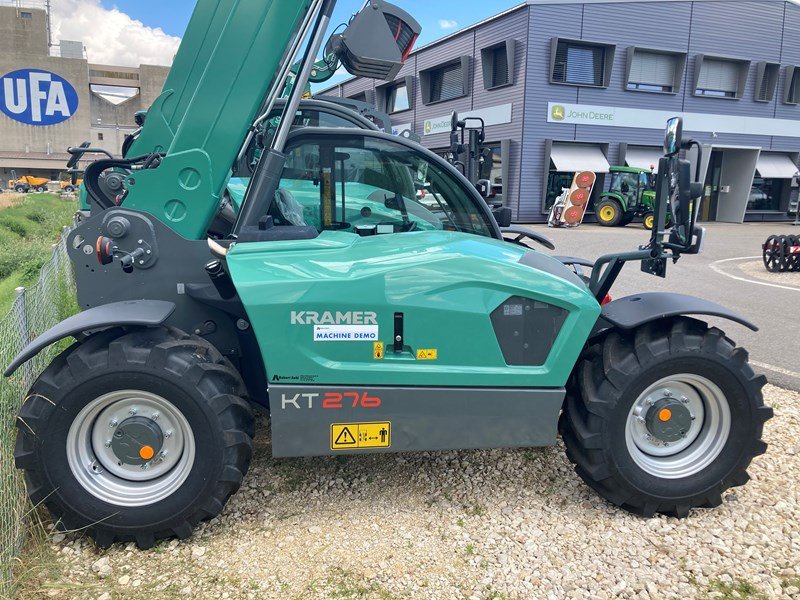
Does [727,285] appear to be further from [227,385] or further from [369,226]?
[227,385]

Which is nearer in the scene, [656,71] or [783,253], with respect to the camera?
[783,253]

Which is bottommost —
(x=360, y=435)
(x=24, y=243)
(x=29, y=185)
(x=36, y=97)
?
(x=29, y=185)

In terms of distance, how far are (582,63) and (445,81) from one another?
7.10 metres

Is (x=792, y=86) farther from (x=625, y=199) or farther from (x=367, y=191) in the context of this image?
(x=367, y=191)

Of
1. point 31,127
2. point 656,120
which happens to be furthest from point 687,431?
point 31,127

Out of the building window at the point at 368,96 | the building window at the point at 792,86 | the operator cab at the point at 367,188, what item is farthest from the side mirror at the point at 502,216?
the building window at the point at 368,96

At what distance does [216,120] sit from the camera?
343 cm

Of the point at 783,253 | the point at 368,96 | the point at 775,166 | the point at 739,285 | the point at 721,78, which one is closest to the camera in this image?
the point at 739,285

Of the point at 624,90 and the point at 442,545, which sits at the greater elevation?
the point at 624,90

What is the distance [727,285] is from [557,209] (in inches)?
533

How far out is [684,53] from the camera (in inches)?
1059

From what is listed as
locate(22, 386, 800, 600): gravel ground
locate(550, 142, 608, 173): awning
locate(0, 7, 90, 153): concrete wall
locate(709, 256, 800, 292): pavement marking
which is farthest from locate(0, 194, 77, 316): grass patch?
locate(0, 7, 90, 153): concrete wall

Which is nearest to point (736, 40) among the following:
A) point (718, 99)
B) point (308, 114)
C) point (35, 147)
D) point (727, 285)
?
point (718, 99)

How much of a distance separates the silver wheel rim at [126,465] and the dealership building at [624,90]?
22382 millimetres
